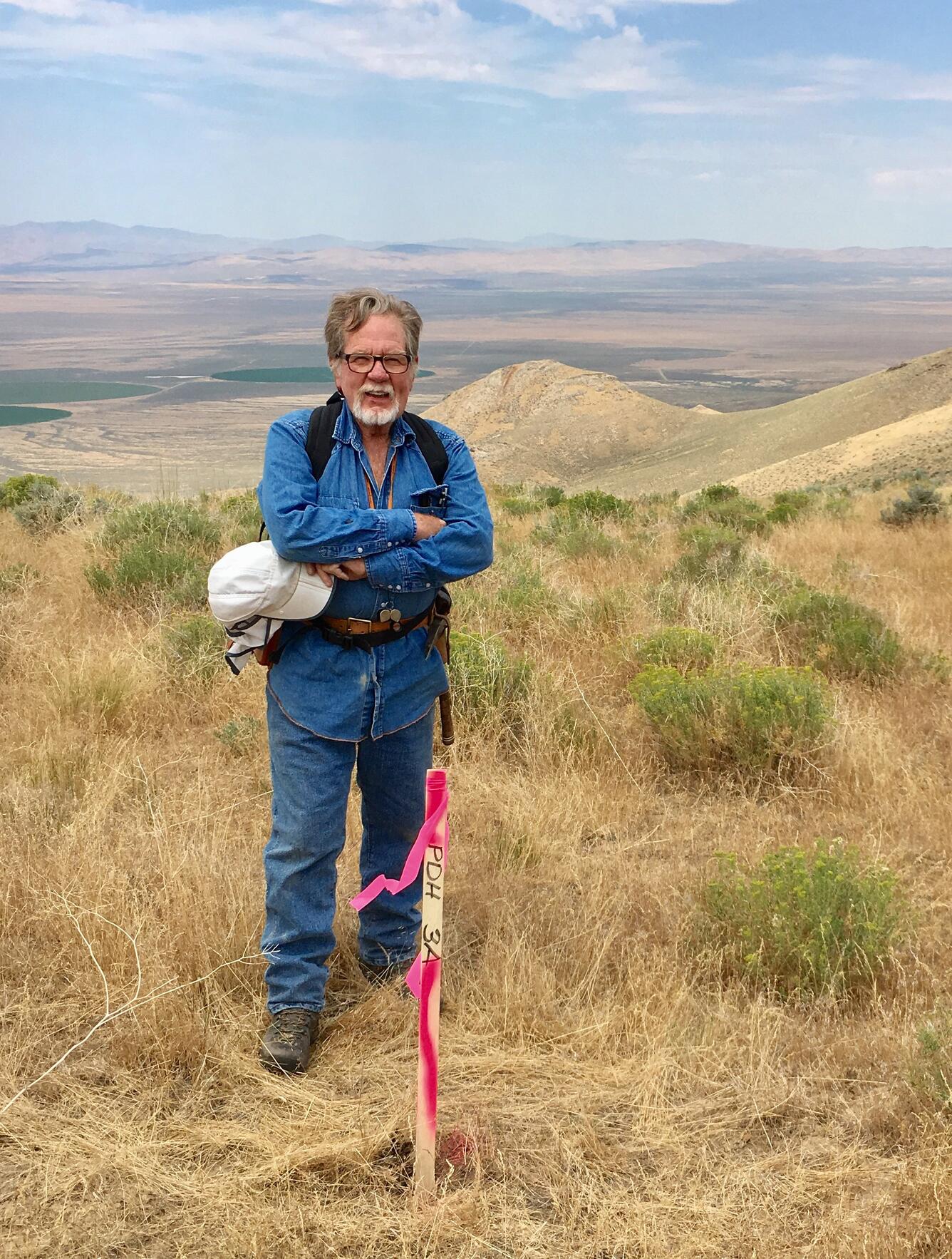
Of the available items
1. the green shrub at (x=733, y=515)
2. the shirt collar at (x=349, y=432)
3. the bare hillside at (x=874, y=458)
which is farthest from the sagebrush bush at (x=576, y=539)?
the bare hillside at (x=874, y=458)

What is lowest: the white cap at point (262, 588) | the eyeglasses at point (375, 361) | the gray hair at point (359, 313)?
the white cap at point (262, 588)

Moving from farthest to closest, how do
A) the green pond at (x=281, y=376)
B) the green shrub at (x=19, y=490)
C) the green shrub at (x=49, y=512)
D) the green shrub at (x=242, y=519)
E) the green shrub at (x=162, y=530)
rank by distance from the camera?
the green pond at (x=281, y=376), the green shrub at (x=19, y=490), the green shrub at (x=49, y=512), the green shrub at (x=242, y=519), the green shrub at (x=162, y=530)

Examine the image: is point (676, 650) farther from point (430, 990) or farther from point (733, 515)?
point (733, 515)

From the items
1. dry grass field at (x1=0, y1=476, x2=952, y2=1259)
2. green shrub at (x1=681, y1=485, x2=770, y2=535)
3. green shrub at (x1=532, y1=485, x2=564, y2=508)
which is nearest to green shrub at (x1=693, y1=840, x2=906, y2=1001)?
dry grass field at (x1=0, y1=476, x2=952, y2=1259)

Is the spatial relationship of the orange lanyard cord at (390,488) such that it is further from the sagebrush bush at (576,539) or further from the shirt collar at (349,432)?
the sagebrush bush at (576,539)

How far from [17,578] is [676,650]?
4.68 m

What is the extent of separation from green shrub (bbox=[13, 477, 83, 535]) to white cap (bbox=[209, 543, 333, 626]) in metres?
7.74

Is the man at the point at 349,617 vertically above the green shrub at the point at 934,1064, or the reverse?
the man at the point at 349,617

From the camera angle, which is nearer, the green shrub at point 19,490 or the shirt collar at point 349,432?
the shirt collar at point 349,432

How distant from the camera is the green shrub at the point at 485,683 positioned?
5.32m

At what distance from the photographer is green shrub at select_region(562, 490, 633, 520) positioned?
41.6 feet

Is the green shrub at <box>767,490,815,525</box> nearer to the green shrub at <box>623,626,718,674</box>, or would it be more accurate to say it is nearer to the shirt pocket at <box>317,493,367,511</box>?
the green shrub at <box>623,626,718,674</box>

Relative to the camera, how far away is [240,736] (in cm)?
501

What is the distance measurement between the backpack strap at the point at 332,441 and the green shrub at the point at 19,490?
32.9 ft
